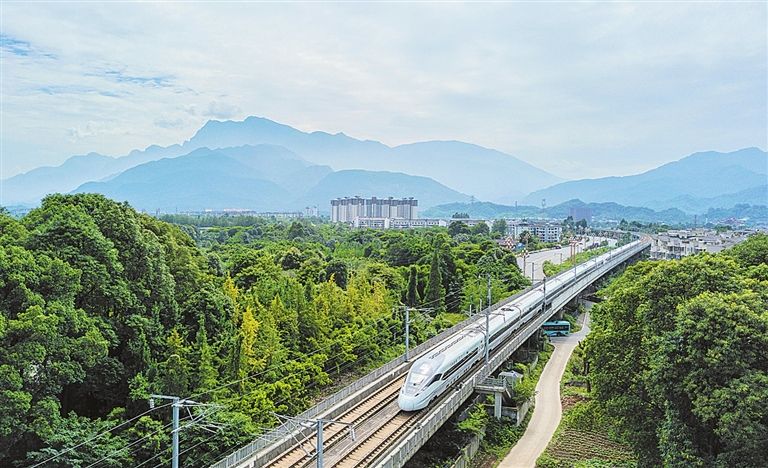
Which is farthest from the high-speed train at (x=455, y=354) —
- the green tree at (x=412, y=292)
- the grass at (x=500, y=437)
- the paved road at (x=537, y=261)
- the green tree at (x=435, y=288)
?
the paved road at (x=537, y=261)

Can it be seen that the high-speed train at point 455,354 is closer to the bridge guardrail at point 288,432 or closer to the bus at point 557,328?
the bridge guardrail at point 288,432

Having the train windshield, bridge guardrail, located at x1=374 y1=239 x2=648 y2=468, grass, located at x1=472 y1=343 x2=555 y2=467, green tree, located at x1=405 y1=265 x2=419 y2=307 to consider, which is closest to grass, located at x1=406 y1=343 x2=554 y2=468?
grass, located at x1=472 y1=343 x2=555 y2=467

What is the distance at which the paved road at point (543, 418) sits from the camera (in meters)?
27.2

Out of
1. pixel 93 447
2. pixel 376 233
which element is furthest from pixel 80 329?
pixel 376 233

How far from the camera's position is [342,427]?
80.1 feet

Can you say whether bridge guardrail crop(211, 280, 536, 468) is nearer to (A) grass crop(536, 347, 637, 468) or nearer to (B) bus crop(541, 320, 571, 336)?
(A) grass crop(536, 347, 637, 468)

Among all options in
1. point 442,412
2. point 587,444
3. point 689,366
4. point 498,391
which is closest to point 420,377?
point 442,412

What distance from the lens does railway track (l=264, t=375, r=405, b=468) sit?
21.0 m

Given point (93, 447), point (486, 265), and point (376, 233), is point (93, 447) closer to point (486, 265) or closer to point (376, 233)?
point (486, 265)

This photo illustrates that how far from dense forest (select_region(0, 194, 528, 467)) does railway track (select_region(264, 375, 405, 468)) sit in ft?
8.01

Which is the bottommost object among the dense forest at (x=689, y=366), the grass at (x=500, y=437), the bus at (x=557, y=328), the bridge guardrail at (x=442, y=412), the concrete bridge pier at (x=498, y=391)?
the grass at (x=500, y=437)

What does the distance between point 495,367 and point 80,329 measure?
21.9 metres

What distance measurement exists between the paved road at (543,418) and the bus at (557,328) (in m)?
5.78

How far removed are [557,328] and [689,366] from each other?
36778 mm
